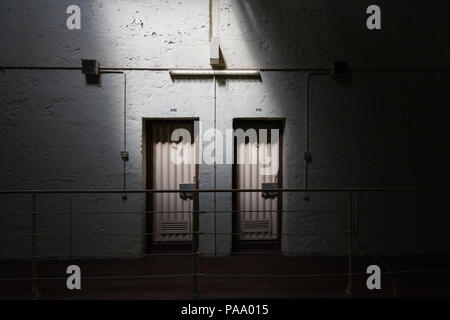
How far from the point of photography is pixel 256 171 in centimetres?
444

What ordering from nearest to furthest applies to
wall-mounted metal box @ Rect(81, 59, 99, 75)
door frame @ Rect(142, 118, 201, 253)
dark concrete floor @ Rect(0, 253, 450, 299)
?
dark concrete floor @ Rect(0, 253, 450, 299) < wall-mounted metal box @ Rect(81, 59, 99, 75) < door frame @ Rect(142, 118, 201, 253)

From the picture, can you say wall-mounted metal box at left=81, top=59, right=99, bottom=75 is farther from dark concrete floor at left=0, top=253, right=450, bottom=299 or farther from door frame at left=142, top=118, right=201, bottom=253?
dark concrete floor at left=0, top=253, right=450, bottom=299

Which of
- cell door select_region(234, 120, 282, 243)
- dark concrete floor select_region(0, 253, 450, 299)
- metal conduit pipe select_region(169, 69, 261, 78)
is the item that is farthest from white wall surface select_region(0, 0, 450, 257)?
dark concrete floor select_region(0, 253, 450, 299)

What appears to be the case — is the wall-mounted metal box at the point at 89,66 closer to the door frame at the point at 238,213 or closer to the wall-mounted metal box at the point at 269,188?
the door frame at the point at 238,213

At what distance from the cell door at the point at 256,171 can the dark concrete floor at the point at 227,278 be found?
0.51m

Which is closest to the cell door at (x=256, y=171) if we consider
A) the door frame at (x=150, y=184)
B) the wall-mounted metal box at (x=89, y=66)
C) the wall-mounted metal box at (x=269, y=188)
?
the wall-mounted metal box at (x=269, y=188)

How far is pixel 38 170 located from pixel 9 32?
213 cm

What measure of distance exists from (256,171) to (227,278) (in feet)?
5.68

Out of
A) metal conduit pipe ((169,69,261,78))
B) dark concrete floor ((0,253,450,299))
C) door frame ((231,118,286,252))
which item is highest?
metal conduit pipe ((169,69,261,78))

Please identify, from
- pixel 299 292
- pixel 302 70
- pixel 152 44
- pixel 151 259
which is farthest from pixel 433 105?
pixel 151 259

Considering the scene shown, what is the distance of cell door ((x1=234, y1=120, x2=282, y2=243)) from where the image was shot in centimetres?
441

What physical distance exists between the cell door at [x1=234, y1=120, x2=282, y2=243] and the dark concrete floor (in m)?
0.51

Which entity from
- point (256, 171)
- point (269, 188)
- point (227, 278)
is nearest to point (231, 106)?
point (256, 171)

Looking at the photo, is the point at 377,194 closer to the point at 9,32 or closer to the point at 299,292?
the point at 299,292
